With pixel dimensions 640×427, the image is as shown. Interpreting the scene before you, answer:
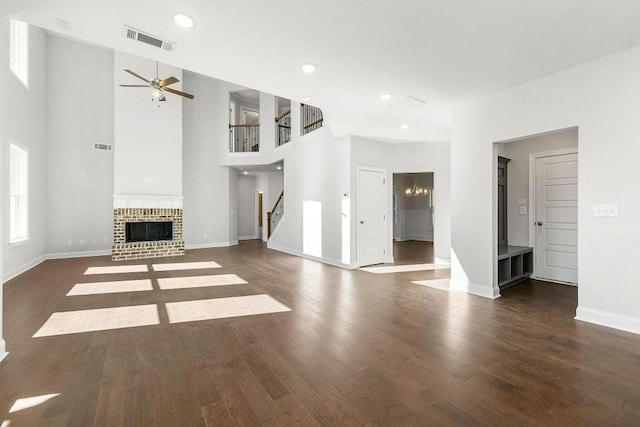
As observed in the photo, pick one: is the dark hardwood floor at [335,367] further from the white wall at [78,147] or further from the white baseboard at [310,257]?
the white wall at [78,147]

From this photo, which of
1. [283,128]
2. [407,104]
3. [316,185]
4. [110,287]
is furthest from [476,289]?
[283,128]

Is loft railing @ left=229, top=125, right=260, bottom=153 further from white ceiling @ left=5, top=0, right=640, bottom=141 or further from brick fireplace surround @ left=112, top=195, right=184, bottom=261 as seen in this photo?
white ceiling @ left=5, top=0, right=640, bottom=141

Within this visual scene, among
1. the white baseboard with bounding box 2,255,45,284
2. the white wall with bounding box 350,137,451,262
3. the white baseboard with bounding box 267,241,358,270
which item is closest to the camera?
the white baseboard with bounding box 2,255,45,284

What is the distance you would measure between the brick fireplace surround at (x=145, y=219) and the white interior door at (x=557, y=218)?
8.43m

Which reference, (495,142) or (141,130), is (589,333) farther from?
(141,130)

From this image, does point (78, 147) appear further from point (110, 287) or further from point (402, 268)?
point (402, 268)

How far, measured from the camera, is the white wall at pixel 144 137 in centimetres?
781

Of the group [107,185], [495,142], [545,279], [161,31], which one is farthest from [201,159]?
[545,279]

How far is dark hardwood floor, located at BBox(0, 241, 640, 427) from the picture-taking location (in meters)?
1.78

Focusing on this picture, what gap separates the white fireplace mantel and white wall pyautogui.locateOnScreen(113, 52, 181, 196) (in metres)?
0.20

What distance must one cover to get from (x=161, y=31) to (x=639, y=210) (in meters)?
4.96

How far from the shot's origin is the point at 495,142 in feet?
13.7

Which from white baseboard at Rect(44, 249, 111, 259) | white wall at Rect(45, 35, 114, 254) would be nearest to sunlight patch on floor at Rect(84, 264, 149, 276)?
white baseboard at Rect(44, 249, 111, 259)

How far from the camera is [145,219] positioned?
26.0ft
